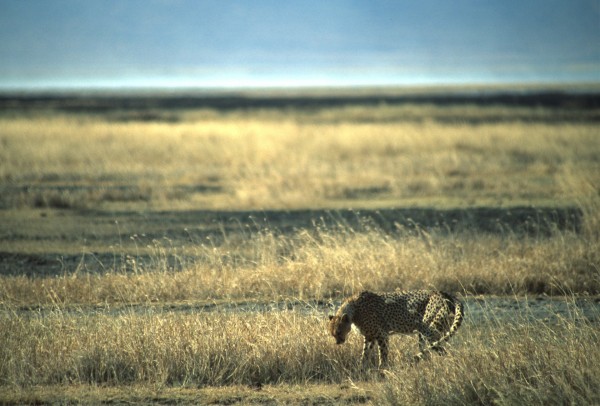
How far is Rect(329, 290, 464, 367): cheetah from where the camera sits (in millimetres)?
6477

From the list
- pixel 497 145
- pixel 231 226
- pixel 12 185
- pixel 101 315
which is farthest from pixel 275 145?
pixel 101 315

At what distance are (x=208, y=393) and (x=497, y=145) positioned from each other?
23.0m

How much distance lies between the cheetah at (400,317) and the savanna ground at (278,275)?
11.0 inches

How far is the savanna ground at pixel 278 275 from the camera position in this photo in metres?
6.47

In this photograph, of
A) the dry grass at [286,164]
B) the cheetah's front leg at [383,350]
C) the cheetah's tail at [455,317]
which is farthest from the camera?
the dry grass at [286,164]

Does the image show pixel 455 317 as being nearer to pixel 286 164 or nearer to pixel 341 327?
pixel 341 327

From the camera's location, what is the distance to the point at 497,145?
1095 inches

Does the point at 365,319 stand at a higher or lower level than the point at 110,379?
higher

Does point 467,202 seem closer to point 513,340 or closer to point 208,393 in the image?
point 513,340

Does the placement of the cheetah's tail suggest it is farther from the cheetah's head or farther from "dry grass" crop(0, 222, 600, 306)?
"dry grass" crop(0, 222, 600, 306)

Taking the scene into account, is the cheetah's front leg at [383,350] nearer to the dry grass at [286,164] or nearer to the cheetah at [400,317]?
the cheetah at [400,317]

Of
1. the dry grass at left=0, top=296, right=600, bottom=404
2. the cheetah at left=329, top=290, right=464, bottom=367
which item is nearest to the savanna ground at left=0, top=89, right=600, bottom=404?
the dry grass at left=0, top=296, right=600, bottom=404

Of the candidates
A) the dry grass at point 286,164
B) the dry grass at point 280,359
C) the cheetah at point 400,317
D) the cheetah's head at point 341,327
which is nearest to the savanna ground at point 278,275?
the dry grass at point 280,359

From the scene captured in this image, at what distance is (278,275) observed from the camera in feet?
32.7
